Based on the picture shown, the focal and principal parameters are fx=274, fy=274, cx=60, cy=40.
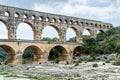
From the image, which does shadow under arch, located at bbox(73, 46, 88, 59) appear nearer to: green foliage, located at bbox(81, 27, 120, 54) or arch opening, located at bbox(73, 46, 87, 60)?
arch opening, located at bbox(73, 46, 87, 60)

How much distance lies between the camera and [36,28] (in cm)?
6022

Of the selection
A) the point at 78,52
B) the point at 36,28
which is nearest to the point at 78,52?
the point at 78,52

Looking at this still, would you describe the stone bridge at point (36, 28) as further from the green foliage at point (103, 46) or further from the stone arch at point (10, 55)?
the green foliage at point (103, 46)

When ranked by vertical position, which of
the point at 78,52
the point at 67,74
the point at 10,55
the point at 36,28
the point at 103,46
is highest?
the point at 36,28

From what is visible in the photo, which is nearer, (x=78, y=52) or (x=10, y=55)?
(x=10, y=55)

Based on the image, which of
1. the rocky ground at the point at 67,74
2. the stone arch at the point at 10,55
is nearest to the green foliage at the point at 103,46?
the stone arch at the point at 10,55

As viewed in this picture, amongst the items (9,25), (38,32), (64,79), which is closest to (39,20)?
(38,32)

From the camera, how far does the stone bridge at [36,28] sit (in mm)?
51812

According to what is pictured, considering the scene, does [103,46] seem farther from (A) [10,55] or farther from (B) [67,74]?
(B) [67,74]

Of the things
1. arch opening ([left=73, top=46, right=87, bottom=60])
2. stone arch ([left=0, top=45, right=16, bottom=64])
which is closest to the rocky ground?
stone arch ([left=0, top=45, right=16, bottom=64])

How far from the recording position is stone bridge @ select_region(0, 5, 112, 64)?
51.8 meters

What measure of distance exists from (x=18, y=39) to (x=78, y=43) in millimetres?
18262

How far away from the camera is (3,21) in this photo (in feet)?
179

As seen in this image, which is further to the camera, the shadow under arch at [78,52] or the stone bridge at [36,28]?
the shadow under arch at [78,52]
